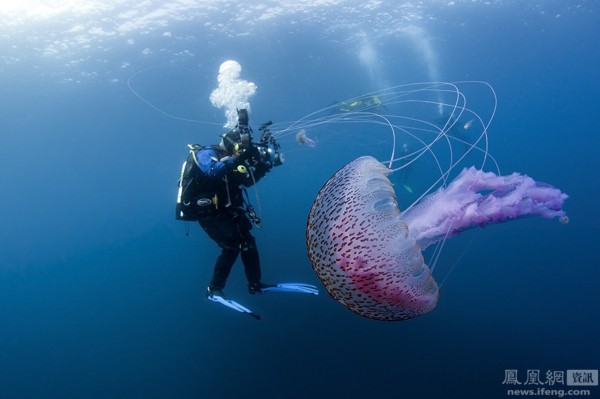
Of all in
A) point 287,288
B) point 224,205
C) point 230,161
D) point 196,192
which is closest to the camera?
point 230,161

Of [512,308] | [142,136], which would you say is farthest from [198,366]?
[142,136]

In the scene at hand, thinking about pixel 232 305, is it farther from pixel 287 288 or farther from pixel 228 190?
pixel 228 190

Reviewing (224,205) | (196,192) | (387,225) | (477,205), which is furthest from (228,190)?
(477,205)

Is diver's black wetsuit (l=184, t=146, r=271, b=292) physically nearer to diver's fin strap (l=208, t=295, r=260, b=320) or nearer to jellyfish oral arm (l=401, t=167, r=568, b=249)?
diver's fin strap (l=208, t=295, r=260, b=320)

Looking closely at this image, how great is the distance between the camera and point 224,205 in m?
4.77

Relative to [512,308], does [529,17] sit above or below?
above

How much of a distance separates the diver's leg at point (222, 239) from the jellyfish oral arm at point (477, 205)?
2.59 metres

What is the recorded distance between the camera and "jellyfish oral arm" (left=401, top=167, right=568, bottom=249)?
2934 mm

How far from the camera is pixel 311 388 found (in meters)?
7.77

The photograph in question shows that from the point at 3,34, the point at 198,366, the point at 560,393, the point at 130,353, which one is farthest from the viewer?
the point at 3,34

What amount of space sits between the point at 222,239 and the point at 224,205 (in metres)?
0.53

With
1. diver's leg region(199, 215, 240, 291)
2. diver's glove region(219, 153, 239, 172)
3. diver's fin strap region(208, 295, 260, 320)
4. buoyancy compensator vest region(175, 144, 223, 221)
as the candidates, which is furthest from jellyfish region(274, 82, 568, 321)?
diver's fin strap region(208, 295, 260, 320)

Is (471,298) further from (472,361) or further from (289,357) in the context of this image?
(289,357)

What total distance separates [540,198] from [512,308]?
815cm
